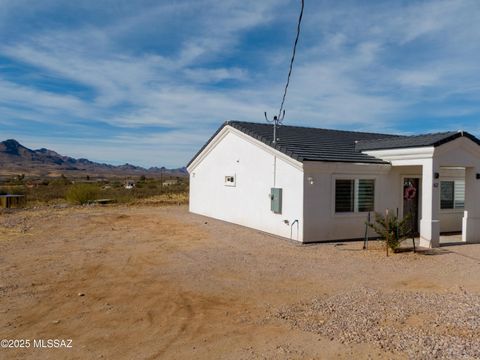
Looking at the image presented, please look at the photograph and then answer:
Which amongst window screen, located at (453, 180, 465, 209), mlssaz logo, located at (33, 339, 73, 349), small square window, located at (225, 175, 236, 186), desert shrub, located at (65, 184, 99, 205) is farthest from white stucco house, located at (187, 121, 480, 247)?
desert shrub, located at (65, 184, 99, 205)

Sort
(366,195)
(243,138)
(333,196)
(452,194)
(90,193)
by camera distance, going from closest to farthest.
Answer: (333,196) → (366,195) → (452,194) → (243,138) → (90,193)

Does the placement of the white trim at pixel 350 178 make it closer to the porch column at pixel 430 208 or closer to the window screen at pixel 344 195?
the window screen at pixel 344 195

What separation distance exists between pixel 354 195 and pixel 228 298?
8009mm

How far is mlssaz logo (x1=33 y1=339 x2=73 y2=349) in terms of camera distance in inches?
199

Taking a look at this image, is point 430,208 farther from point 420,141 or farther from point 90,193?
point 90,193

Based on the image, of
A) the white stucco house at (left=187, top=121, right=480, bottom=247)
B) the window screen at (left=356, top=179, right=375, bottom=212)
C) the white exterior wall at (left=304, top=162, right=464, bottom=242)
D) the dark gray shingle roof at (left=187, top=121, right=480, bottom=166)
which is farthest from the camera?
the window screen at (left=356, top=179, right=375, bottom=212)

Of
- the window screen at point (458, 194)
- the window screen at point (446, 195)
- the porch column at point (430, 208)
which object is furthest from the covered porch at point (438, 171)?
the window screen at point (458, 194)

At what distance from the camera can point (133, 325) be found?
5738 mm

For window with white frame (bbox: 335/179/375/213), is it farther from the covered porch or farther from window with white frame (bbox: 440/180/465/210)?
window with white frame (bbox: 440/180/465/210)

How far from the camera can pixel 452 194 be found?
1616 centimetres

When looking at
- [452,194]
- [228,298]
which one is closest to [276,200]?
[228,298]

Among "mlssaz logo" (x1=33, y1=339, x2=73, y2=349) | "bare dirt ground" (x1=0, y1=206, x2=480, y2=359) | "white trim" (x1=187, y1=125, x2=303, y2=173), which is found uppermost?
"white trim" (x1=187, y1=125, x2=303, y2=173)

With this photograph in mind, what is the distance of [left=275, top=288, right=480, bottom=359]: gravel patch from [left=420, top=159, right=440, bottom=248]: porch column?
15.9ft

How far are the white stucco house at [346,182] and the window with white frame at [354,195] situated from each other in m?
0.03
